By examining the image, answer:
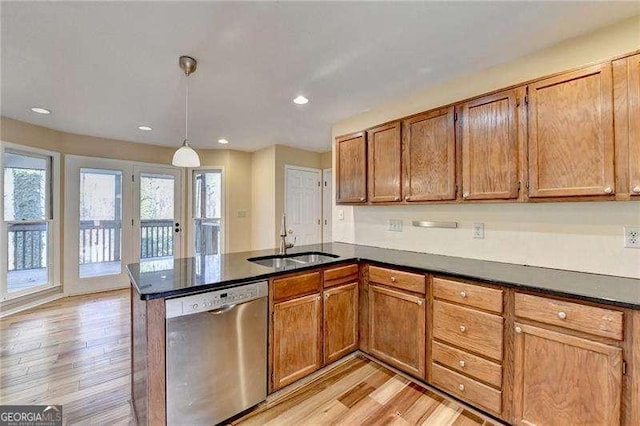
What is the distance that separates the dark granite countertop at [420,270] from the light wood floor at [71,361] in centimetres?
97

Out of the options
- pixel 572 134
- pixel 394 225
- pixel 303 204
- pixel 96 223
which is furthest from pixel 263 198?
pixel 572 134

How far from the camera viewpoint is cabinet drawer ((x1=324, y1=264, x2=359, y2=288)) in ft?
7.45

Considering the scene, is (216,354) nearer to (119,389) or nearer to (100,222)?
(119,389)

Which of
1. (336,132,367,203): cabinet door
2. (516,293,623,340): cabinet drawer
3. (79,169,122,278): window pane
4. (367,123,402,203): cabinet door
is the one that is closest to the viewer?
(516,293,623,340): cabinet drawer

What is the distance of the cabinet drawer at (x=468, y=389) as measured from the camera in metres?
1.73

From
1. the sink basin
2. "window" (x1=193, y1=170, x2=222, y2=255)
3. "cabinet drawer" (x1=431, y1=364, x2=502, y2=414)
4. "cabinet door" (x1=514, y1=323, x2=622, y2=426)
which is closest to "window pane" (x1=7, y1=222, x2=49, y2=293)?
"window" (x1=193, y1=170, x2=222, y2=255)

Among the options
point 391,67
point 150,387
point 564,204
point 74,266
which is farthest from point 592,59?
point 74,266

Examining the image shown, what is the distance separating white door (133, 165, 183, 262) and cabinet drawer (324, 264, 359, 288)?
3.64 m

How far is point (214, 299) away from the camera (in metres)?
1.62

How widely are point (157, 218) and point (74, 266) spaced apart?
1.32 meters

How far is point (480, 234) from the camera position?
2.35 m

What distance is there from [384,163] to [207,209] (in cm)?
384

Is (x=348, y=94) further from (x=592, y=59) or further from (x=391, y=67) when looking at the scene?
(x=592, y=59)

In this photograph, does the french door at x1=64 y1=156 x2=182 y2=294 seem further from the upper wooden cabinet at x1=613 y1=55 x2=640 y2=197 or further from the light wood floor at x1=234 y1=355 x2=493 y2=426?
the upper wooden cabinet at x1=613 y1=55 x2=640 y2=197
